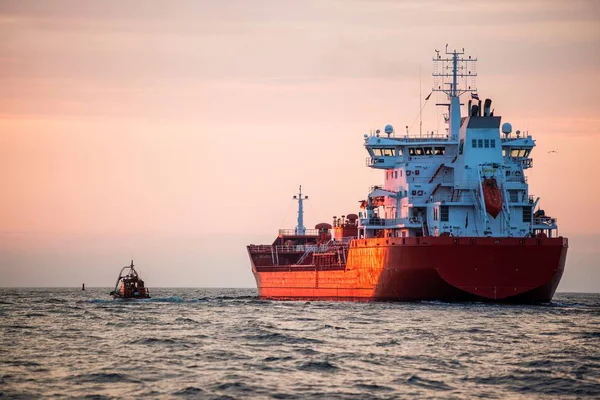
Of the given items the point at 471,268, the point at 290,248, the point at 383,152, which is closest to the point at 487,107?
the point at 383,152

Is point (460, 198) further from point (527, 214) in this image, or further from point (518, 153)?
point (518, 153)

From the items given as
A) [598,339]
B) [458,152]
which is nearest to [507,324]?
[598,339]

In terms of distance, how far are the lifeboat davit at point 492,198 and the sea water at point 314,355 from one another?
6.54 metres

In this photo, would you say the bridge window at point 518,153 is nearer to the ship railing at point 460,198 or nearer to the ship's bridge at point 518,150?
the ship's bridge at point 518,150

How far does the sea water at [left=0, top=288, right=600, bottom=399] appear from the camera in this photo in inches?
1326

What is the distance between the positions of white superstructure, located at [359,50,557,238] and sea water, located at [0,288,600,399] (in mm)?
7318

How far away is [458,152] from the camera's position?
73.6 m

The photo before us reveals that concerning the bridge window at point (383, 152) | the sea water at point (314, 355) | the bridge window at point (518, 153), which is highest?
the bridge window at point (383, 152)

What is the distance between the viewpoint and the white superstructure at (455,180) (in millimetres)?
70125

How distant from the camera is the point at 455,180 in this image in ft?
238

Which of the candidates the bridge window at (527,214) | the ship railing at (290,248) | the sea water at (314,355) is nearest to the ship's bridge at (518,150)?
the bridge window at (527,214)

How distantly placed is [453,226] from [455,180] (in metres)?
3.82

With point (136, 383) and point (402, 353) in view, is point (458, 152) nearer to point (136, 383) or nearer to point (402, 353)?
point (402, 353)

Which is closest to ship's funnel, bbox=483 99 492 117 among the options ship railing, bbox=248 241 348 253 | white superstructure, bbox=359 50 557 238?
white superstructure, bbox=359 50 557 238
